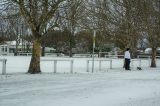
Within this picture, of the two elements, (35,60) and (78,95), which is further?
(35,60)

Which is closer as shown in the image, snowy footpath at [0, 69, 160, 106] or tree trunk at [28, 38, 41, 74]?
snowy footpath at [0, 69, 160, 106]

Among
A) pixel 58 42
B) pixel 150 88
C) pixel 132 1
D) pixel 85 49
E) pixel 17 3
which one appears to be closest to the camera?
pixel 150 88

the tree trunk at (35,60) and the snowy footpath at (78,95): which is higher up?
the tree trunk at (35,60)

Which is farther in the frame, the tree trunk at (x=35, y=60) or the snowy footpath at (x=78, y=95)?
the tree trunk at (x=35, y=60)

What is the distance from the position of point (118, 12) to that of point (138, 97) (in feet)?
69.9

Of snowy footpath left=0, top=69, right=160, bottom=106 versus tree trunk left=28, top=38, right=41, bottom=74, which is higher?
tree trunk left=28, top=38, right=41, bottom=74

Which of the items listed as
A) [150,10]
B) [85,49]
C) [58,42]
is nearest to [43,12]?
[150,10]

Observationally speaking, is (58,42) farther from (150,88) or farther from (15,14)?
(150,88)

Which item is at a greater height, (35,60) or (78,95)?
(35,60)

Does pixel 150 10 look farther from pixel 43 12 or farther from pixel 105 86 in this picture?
pixel 105 86

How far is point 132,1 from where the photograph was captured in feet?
109

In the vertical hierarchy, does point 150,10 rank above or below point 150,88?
above

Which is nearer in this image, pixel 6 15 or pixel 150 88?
pixel 150 88

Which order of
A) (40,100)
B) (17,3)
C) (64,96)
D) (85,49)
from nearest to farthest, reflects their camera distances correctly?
(40,100), (64,96), (17,3), (85,49)
